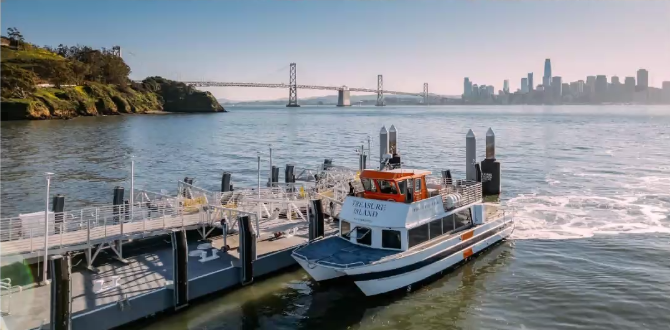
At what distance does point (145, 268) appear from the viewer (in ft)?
55.3

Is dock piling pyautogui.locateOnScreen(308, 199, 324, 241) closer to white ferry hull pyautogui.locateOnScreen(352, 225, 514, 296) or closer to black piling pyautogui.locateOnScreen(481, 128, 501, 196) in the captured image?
white ferry hull pyautogui.locateOnScreen(352, 225, 514, 296)

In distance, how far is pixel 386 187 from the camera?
18.6 metres

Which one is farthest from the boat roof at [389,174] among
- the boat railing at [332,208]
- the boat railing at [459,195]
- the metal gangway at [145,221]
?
the boat railing at [332,208]

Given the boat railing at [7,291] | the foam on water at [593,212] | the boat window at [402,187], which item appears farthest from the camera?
the foam on water at [593,212]

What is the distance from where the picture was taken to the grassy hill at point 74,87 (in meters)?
103

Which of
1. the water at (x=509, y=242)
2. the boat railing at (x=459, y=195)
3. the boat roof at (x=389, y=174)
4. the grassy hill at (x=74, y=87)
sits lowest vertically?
the water at (x=509, y=242)

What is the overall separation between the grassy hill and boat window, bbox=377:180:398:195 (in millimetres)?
101600

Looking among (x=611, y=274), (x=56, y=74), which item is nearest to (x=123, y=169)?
(x=611, y=274)

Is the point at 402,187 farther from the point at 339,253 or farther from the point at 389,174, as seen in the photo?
the point at 339,253

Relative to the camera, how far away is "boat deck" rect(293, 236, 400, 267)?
1677 centimetres

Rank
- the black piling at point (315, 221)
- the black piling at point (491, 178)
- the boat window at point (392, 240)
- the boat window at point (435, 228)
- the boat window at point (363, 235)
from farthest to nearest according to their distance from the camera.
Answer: the black piling at point (491, 178) < the black piling at point (315, 221) < the boat window at point (435, 228) < the boat window at point (363, 235) < the boat window at point (392, 240)

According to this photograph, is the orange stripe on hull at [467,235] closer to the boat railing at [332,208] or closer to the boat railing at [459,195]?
the boat railing at [459,195]

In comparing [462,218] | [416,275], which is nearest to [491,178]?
[462,218]

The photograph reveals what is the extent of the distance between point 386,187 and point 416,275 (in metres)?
3.12
